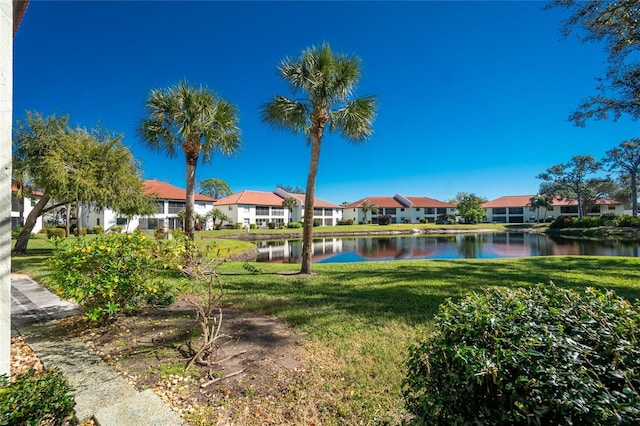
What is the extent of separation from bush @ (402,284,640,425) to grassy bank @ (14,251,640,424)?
116cm

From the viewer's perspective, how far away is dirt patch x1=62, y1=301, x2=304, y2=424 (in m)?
2.92

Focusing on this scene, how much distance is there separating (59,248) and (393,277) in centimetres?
796

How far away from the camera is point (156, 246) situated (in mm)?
4320

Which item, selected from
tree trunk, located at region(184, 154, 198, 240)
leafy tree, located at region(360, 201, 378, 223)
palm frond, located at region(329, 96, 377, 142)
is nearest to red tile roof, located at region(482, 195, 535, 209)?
leafy tree, located at region(360, 201, 378, 223)

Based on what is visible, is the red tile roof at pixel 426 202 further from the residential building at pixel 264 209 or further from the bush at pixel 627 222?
the bush at pixel 627 222

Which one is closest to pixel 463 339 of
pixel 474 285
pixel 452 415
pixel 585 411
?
pixel 452 415

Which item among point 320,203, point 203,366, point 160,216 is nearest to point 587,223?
point 320,203

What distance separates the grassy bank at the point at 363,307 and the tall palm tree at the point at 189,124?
4.74 metres

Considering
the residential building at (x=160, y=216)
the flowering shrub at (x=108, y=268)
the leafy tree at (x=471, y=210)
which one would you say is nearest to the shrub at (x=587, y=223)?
the leafy tree at (x=471, y=210)

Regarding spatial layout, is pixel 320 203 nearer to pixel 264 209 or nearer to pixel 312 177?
pixel 264 209

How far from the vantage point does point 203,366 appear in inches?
142

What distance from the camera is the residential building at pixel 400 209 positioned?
66.7m

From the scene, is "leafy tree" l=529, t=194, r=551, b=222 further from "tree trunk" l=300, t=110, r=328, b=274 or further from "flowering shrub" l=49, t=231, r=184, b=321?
"flowering shrub" l=49, t=231, r=184, b=321

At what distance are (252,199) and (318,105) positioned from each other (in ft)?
147
